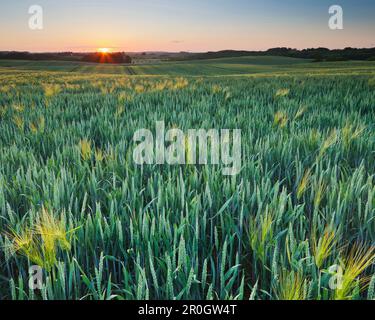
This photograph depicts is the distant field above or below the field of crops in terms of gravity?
above

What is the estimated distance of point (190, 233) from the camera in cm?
110

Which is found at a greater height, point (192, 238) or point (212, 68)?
point (212, 68)

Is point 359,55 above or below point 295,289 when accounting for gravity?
above

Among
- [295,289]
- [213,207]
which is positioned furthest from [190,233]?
[295,289]

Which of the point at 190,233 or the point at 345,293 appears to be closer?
the point at 345,293

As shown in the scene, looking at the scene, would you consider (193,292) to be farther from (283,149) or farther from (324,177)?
(283,149)

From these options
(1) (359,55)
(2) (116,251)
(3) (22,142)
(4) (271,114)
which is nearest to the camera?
(2) (116,251)

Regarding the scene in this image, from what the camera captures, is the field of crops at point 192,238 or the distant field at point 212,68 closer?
the field of crops at point 192,238

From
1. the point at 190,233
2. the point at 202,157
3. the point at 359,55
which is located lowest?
the point at 190,233

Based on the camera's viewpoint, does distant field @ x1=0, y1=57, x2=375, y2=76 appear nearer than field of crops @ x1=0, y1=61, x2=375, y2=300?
No

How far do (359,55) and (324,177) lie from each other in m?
55.0

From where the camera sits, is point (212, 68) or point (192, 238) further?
point (212, 68)

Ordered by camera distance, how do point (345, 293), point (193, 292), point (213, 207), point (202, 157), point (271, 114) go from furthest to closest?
point (271, 114) < point (202, 157) < point (213, 207) < point (193, 292) < point (345, 293)

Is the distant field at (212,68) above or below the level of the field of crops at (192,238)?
above
